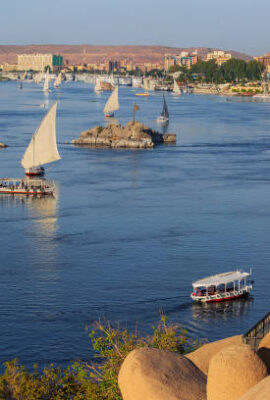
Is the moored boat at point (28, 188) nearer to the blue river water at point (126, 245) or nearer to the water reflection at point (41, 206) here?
the water reflection at point (41, 206)

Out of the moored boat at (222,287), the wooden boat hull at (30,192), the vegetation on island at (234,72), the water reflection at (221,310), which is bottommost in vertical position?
the water reflection at (221,310)

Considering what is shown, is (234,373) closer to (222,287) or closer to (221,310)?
(221,310)

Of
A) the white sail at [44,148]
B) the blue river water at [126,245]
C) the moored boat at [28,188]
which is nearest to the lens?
the blue river water at [126,245]

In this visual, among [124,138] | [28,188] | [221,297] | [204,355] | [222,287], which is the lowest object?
[221,297]

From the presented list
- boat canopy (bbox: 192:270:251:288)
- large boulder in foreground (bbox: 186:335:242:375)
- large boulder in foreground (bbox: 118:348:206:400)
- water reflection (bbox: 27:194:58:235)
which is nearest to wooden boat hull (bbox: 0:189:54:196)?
water reflection (bbox: 27:194:58:235)

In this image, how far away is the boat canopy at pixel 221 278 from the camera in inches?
893

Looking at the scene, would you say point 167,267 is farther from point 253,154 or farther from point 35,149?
point 253,154

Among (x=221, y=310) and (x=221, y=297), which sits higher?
(x=221, y=297)

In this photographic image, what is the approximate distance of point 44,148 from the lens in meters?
44.9

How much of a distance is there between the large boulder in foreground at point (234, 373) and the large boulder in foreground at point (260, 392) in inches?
21.9

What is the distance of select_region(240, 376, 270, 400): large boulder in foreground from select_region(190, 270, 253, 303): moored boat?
1514 cm

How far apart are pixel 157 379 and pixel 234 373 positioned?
0.86m

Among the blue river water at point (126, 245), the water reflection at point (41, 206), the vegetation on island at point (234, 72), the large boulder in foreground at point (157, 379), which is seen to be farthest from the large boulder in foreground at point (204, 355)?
the vegetation on island at point (234, 72)

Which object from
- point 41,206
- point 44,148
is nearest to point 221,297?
point 41,206
